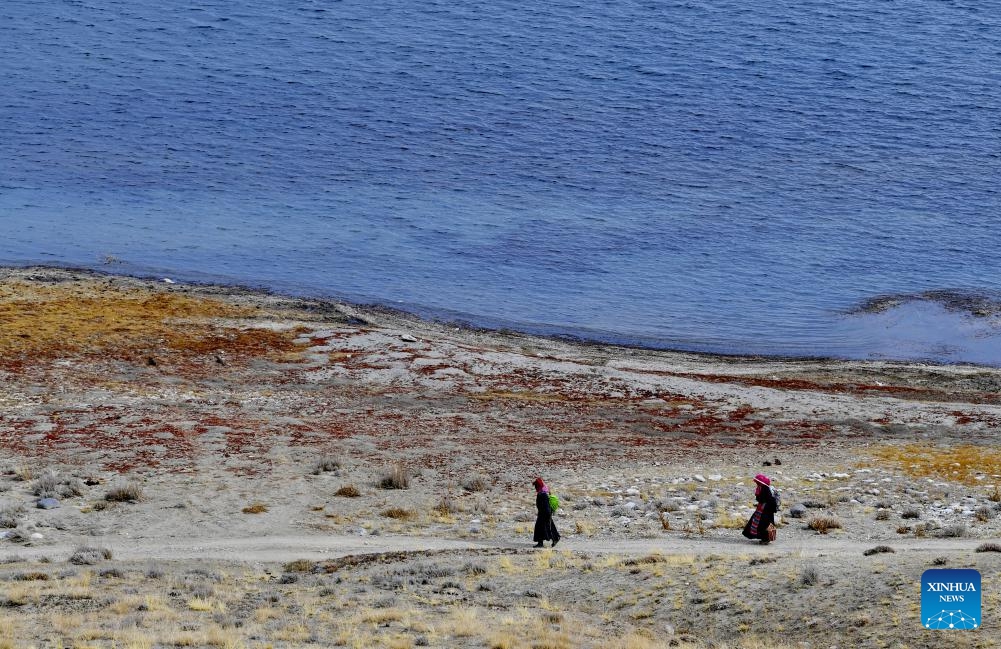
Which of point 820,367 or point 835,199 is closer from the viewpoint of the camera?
point 820,367

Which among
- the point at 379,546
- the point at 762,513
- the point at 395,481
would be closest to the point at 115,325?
the point at 395,481

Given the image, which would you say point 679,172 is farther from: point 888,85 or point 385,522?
point 385,522

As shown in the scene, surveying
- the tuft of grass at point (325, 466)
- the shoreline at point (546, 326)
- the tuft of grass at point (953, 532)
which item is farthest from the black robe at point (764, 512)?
the shoreline at point (546, 326)

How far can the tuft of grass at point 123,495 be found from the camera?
29.9 m

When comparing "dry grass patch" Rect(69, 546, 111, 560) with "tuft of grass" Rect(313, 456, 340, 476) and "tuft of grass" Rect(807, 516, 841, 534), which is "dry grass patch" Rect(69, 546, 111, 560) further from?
"tuft of grass" Rect(807, 516, 841, 534)

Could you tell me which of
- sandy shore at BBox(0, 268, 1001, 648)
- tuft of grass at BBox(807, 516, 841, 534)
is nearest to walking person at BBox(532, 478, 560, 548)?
sandy shore at BBox(0, 268, 1001, 648)

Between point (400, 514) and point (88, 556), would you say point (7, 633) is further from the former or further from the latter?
point (400, 514)

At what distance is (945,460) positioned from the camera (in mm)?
34906

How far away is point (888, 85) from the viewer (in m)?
95.3

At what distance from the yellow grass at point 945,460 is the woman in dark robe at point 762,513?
847cm

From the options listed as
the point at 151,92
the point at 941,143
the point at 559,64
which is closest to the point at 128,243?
the point at 151,92

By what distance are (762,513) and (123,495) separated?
50.9ft

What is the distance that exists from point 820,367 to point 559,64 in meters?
54.3

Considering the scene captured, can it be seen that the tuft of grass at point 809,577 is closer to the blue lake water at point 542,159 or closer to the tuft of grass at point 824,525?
the tuft of grass at point 824,525
